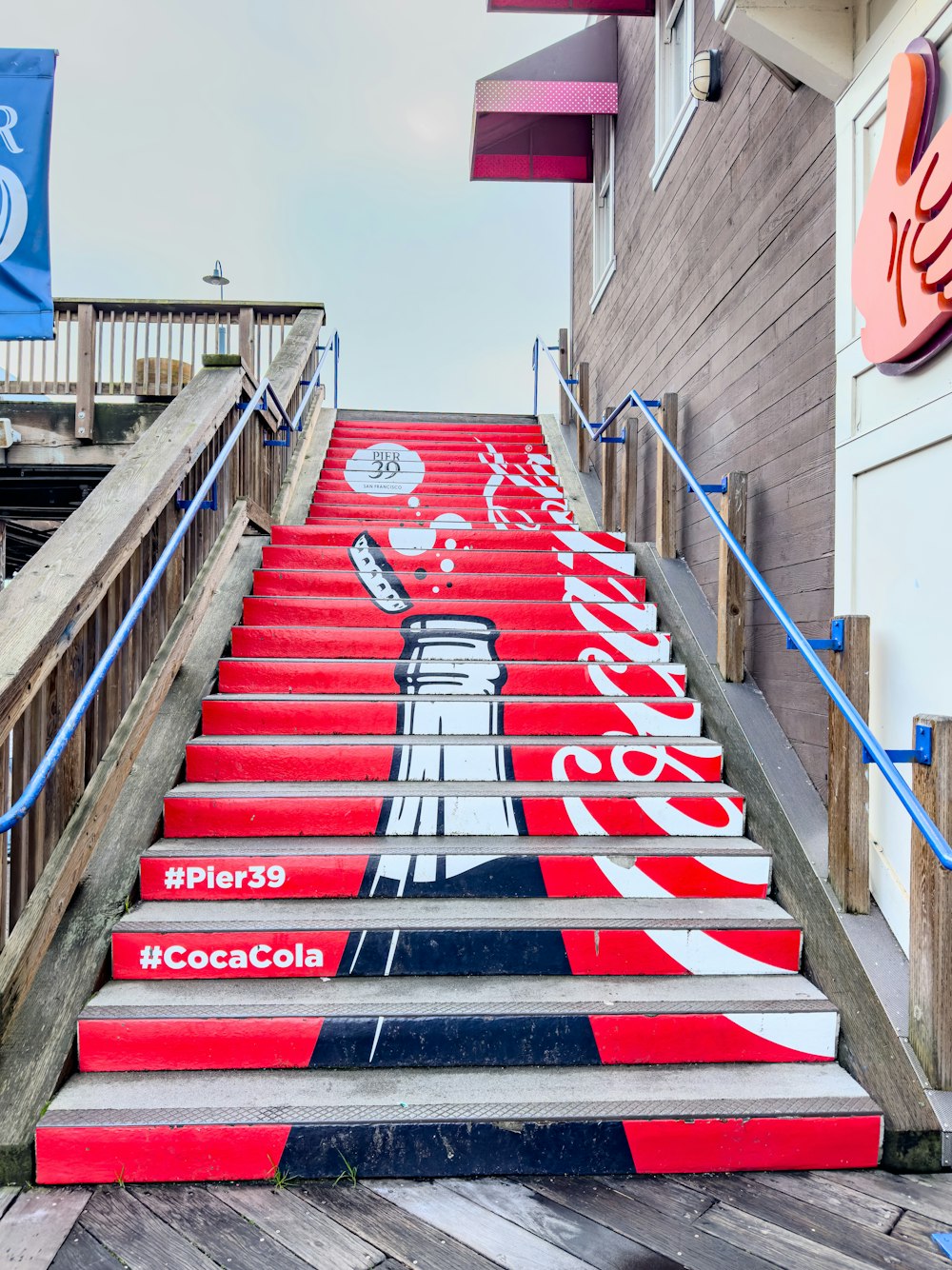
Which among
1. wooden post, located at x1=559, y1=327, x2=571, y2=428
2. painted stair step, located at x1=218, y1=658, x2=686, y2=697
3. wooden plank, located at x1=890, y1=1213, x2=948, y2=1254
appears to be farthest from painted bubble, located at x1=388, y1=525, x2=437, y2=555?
wooden post, located at x1=559, y1=327, x2=571, y2=428

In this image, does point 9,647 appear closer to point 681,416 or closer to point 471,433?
point 681,416

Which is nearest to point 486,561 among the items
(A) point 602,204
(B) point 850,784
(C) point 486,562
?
(C) point 486,562

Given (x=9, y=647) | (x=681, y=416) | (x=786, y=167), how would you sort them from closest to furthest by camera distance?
(x=9, y=647) → (x=786, y=167) → (x=681, y=416)

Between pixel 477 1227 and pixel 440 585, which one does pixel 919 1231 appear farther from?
pixel 440 585

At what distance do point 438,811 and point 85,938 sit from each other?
101 cm

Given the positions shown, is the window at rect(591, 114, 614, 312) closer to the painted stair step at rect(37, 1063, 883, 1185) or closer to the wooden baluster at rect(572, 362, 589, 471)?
the wooden baluster at rect(572, 362, 589, 471)

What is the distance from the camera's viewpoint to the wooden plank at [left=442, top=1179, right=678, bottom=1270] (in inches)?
55.4

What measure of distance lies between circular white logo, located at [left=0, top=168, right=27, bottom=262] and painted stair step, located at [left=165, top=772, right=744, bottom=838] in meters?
2.23

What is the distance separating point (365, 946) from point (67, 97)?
2195 centimetres

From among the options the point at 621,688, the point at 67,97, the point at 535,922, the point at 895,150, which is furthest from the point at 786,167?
the point at 67,97

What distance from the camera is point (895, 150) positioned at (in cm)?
207

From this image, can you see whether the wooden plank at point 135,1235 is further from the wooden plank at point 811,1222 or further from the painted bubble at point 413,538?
the painted bubble at point 413,538

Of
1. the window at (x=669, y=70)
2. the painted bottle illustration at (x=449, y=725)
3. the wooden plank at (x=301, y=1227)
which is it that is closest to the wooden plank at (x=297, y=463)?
the painted bottle illustration at (x=449, y=725)

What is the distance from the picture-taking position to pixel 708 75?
3756 mm
